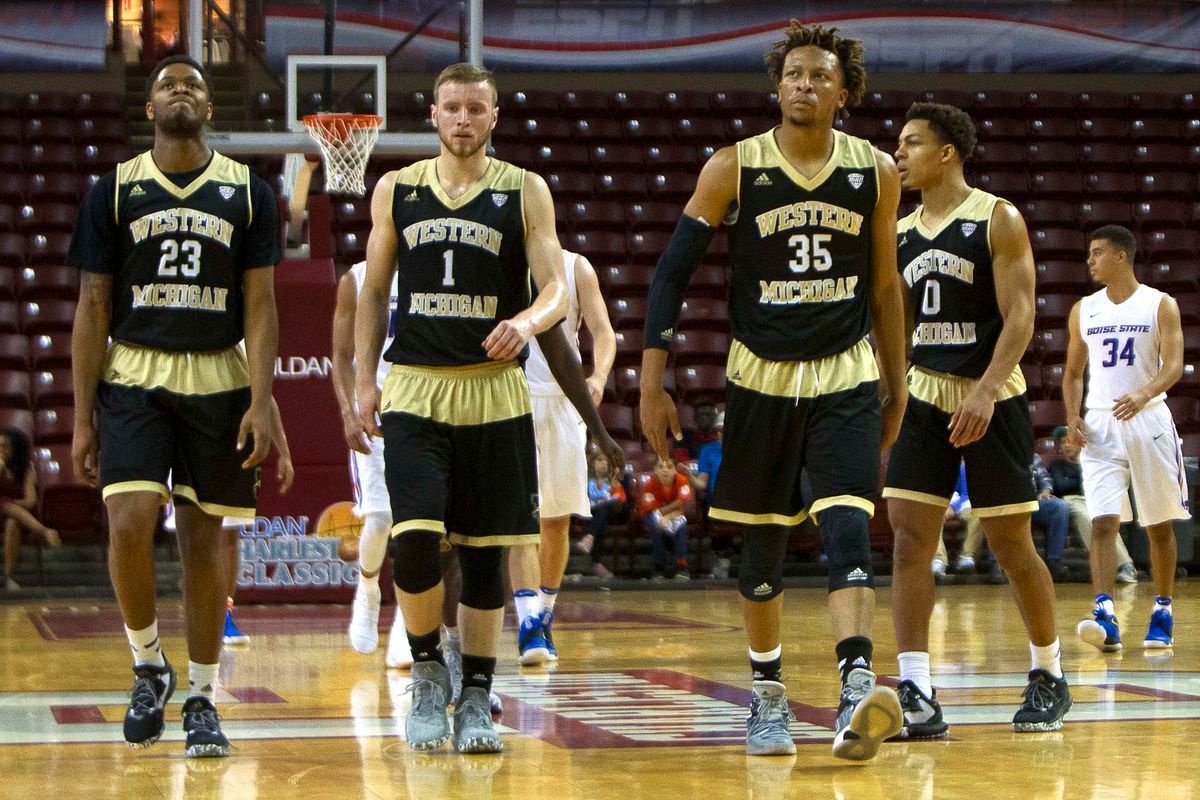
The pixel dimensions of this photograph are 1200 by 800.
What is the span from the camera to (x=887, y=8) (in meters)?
20.5

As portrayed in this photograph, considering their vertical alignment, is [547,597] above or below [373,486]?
below

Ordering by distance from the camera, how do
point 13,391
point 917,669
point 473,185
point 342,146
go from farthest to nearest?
point 13,391, point 342,146, point 917,669, point 473,185

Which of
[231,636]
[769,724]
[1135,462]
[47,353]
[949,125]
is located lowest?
[231,636]

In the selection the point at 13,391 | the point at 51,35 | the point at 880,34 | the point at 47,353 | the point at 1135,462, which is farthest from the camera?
the point at 880,34

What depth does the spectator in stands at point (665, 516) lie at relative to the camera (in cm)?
1405

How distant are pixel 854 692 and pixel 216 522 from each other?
1.98m

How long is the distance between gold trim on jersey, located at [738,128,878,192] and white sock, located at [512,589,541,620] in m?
3.09

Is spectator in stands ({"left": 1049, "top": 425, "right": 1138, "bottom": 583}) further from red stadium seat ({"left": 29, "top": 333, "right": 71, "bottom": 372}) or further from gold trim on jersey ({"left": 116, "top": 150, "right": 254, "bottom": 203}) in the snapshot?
gold trim on jersey ({"left": 116, "top": 150, "right": 254, "bottom": 203})

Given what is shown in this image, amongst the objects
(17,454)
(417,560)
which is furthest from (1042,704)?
(17,454)

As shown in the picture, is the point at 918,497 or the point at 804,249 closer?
the point at 804,249

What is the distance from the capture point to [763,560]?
16.6 feet

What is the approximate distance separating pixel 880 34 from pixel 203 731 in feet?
56.1

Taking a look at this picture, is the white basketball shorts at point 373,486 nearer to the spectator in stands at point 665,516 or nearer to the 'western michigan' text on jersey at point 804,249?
the 'western michigan' text on jersey at point 804,249

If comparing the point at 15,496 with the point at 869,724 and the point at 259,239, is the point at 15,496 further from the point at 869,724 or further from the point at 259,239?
the point at 869,724
